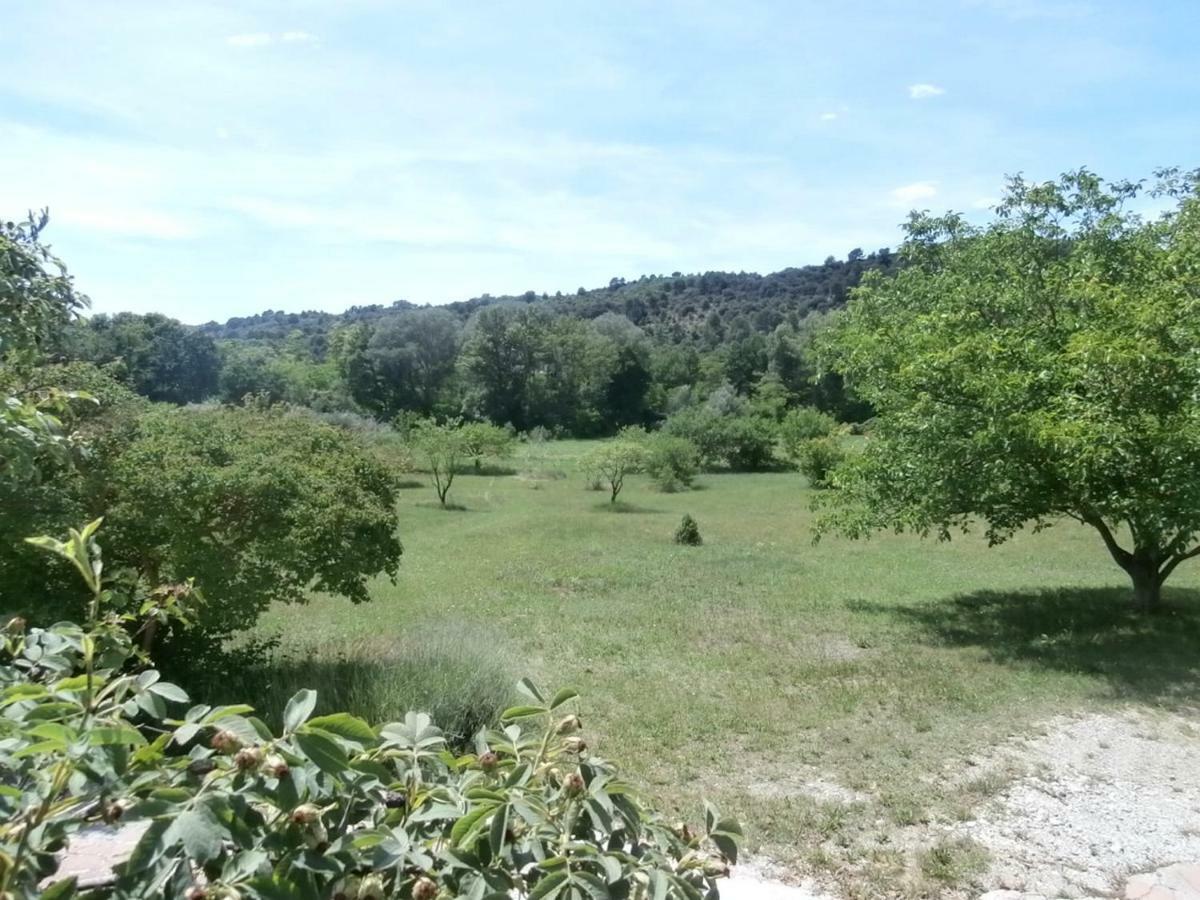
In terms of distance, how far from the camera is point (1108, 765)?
20.9ft

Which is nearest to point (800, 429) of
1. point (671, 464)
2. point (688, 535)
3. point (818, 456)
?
point (671, 464)

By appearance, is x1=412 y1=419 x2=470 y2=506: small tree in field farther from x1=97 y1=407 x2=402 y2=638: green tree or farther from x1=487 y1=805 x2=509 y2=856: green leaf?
x1=487 y1=805 x2=509 y2=856: green leaf

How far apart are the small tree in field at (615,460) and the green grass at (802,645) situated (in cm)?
969

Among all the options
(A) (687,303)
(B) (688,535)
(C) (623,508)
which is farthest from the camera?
(A) (687,303)

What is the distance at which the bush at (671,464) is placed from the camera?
115 ft

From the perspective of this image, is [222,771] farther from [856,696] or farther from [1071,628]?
[1071,628]

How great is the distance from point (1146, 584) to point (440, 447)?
22.9 meters

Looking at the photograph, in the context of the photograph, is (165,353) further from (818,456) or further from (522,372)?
(818,456)

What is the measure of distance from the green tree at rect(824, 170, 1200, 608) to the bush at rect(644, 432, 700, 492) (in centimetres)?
2187

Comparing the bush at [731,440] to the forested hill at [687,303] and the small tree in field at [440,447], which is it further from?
the forested hill at [687,303]

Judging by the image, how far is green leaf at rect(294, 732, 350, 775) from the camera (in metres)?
1.11

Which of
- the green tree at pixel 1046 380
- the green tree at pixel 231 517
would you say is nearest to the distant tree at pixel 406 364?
the green tree at pixel 1046 380

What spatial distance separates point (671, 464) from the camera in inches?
1389

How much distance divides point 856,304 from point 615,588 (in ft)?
19.9
